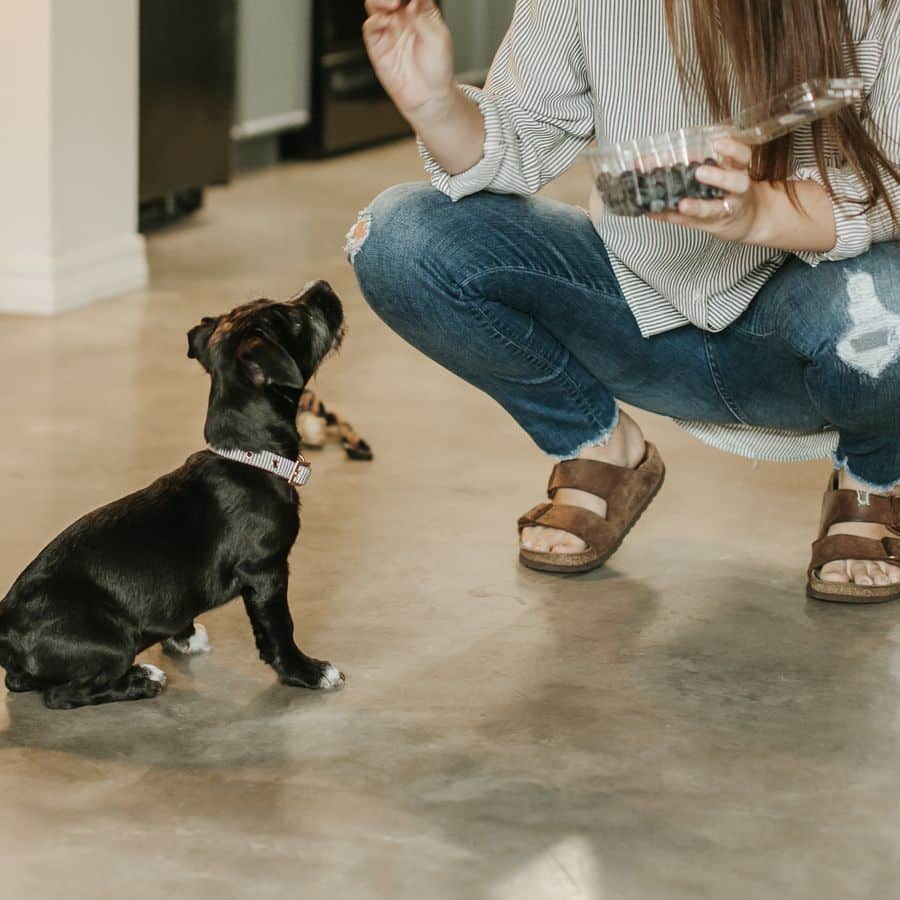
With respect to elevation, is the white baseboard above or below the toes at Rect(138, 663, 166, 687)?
below

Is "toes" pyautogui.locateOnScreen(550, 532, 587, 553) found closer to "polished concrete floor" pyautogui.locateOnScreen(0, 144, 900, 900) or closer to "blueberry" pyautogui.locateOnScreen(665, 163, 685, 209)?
"polished concrete floor" pyautogui.locateOnScreen(0, 144, 900, 900)

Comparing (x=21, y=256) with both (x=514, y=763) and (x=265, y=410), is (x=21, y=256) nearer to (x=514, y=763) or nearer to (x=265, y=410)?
(x=265, y=410)

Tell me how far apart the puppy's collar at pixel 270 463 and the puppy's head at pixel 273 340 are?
78 millimetres

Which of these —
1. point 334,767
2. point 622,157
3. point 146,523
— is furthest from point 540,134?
point 334,767

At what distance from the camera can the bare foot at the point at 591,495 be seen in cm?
222

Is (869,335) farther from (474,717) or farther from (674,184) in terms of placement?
(474,717)

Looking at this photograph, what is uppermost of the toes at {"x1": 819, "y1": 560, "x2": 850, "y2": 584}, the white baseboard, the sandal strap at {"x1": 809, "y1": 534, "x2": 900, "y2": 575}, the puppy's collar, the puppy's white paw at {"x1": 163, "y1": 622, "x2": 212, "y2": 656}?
the puppy's collar

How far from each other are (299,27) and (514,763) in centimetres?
469

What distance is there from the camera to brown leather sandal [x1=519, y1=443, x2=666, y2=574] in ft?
7.29

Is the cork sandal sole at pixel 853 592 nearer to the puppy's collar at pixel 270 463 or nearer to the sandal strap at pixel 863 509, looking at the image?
the sandal strap at pixel 863 509

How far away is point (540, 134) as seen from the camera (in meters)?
2.12

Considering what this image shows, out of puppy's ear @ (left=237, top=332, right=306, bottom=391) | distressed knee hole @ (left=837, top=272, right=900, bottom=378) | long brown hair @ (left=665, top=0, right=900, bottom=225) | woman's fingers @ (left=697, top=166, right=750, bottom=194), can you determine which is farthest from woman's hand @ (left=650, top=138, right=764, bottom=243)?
puppy's ear @ (left=237, top=332, right=306, bottom=391)

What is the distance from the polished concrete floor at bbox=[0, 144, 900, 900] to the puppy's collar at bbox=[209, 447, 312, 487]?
25 cm

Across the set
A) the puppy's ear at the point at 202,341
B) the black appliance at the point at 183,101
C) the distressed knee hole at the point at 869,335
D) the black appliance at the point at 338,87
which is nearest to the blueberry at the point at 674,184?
the distressed knee hole at the point at 869,335
